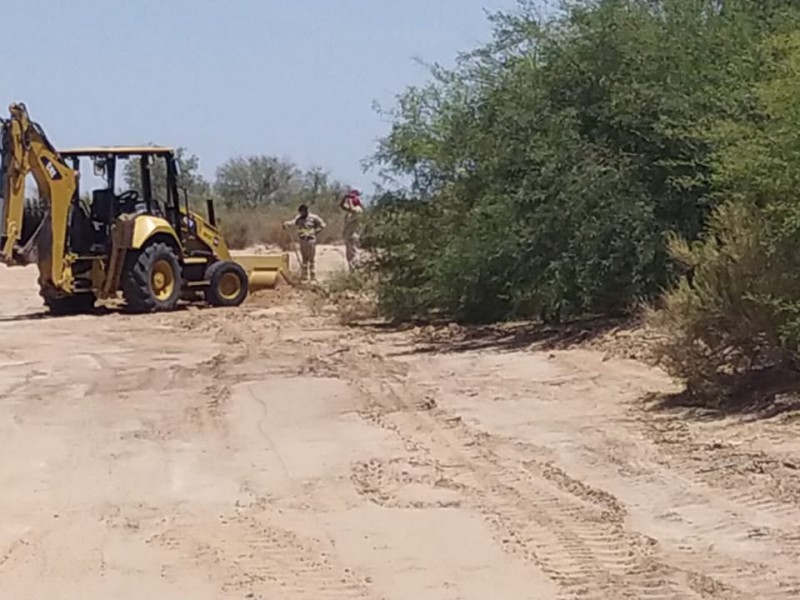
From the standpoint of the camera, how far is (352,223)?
2745 cm

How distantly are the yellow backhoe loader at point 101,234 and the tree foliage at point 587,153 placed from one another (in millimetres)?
5934

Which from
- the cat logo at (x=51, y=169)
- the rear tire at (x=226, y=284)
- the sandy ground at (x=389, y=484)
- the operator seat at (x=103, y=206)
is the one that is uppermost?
the cat logo at (x=51, y=169)

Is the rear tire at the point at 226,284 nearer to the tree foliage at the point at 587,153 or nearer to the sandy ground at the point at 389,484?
the tree foliage at the point at 587,153

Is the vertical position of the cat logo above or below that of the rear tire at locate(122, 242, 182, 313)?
above

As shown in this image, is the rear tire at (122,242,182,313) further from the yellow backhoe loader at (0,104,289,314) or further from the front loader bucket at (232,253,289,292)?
the front loader bucket at (232,253,289,292)

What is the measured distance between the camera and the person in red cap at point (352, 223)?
1015 inches

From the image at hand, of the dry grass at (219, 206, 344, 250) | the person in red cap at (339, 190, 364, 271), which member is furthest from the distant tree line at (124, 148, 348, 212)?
the person in red cap at (339, 190, 364, 271)

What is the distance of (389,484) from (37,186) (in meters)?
16.3

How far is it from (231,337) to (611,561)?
14224 mm

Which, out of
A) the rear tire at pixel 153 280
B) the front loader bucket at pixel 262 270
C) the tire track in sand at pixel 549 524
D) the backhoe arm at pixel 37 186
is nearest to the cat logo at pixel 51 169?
the backhoe arm at pixel 37 186

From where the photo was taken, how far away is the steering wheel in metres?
27.1

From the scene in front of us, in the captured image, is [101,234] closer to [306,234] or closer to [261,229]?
[306,234]

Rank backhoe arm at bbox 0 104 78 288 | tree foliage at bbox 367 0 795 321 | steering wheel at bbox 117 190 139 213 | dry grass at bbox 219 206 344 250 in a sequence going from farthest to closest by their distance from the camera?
dry grass at bbox 219 206 344 250
steering wheel at bbox 117 190 139 213
backhoe arm at bbox 0 104 78 288
tree foliage at bbox 367 0 795 321

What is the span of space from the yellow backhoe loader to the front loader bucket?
1393 millimetres
